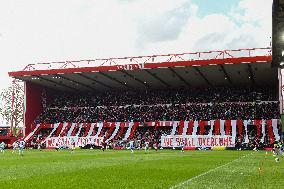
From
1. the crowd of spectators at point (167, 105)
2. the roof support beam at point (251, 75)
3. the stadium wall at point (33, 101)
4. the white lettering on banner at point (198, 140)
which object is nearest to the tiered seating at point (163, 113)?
the crowd of spectators at point (167, 105)

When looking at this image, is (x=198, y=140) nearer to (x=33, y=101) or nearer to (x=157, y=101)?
(x=157, y=101)

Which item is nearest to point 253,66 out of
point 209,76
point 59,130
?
point 209,76

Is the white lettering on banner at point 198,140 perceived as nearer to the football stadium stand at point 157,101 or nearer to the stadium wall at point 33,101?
the football stadium stand at point 157,101

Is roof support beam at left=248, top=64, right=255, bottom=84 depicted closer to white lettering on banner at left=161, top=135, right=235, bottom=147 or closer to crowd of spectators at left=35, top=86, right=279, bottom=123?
crowd of spectators at left=35, top=86, right=279, bottom=123

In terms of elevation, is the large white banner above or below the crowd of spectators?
below

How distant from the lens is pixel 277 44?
22.4 meters

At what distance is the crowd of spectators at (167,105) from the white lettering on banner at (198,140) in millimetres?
7375

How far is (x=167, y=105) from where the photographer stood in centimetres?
6562

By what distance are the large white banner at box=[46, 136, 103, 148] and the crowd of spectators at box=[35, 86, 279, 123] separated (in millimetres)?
7217

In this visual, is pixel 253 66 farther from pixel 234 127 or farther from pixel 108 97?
pixel 108 97

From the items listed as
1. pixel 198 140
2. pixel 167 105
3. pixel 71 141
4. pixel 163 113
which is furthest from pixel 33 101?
pixel 198 140

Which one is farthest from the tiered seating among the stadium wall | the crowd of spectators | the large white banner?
the large white banner

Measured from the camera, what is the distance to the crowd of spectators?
200 ft

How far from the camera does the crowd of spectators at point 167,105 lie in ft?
200
